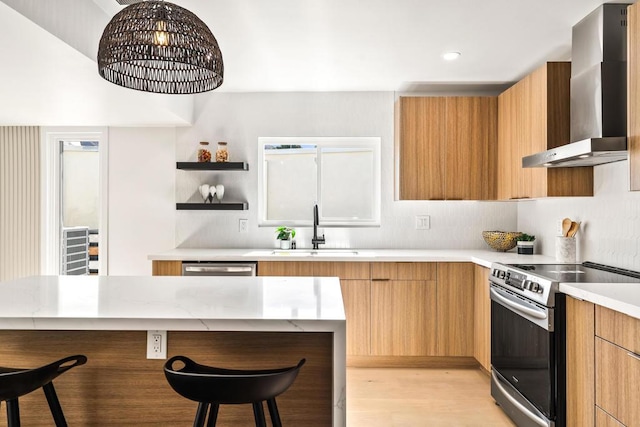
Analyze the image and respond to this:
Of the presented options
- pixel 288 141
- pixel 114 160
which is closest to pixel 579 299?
pixel 288 141

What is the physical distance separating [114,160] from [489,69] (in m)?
3.45

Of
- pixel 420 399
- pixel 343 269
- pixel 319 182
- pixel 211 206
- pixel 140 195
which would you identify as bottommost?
pixel 420 399

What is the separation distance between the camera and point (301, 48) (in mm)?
3129

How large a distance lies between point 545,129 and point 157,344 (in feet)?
8.87

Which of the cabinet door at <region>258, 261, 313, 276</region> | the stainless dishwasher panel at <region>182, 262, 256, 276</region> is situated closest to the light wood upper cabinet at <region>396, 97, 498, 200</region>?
the cabinet door at <region>258, 261, 313, 276</region>

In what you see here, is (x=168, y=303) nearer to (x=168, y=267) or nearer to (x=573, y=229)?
(x=168, y=267)

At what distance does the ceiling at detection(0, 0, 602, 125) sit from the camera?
236cm

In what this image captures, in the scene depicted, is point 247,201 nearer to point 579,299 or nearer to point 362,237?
point 362,237

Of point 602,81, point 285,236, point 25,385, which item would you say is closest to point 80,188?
point 285,236

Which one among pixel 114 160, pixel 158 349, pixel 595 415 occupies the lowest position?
pixel 595 415

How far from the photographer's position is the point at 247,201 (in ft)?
14.2

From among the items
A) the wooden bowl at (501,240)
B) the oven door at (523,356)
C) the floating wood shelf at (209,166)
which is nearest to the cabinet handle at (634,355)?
the oven door at (523,356)

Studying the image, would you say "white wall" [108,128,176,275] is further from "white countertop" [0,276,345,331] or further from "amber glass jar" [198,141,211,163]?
"white countertop" [0,276,345,331]

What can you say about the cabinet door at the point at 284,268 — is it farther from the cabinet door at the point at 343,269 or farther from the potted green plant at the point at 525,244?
the potted green plant at the point at 525,244
